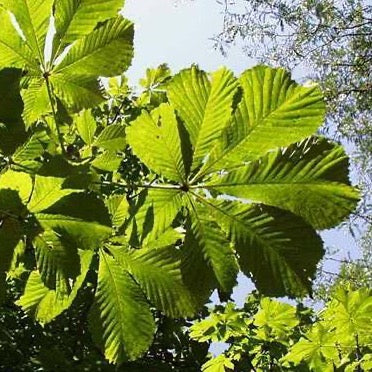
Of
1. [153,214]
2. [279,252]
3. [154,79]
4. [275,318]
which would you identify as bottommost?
[279,252]

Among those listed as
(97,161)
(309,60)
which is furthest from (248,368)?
(309,60)

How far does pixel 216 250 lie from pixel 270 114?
15cm

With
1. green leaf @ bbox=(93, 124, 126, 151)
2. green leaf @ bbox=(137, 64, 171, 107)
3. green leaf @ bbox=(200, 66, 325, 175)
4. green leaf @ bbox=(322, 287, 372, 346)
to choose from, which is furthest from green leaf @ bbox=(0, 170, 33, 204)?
green leaf @ bbox=(137, 64, 171, 107)

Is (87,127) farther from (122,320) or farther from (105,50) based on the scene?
(122,320)

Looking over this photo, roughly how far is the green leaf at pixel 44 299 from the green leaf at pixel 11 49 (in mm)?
247

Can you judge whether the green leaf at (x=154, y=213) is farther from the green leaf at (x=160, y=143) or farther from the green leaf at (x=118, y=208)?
the green leaf at (x=118, y=208)

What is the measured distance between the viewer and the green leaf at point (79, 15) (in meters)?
0.68

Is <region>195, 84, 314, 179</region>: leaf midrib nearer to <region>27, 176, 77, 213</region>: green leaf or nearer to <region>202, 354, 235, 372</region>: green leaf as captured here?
<region>27, 176, 77, 213</region>: green leaf

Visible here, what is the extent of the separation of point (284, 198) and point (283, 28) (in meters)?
8.45

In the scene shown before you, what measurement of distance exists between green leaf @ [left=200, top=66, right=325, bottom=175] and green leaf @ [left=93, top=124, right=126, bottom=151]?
44cm

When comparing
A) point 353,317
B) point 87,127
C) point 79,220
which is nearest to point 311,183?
point 79,220

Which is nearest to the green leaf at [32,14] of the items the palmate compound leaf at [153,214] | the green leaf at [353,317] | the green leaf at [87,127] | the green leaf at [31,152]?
the green leaf at [31,152]

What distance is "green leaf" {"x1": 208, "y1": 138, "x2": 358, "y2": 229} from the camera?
0.55 meters

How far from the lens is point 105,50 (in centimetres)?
71
